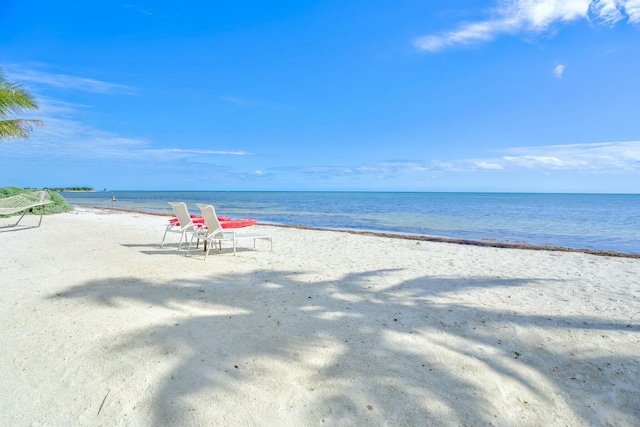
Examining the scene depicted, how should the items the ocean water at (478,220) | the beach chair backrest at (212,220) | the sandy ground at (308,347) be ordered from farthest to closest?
the ocean water at (478,220)
the beach chair backrest at (212,220)
the sandy ground at (308,347)

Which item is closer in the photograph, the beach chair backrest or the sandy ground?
the sandy ground

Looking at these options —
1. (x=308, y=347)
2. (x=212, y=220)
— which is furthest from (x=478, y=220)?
(x=308, y=347)

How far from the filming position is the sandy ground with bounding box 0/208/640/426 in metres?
2.53

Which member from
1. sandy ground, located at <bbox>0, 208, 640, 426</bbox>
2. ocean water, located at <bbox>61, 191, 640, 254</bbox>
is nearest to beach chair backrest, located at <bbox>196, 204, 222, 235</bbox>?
sandy ground, located at <bbox>0, 208, 640, 426</bbox>

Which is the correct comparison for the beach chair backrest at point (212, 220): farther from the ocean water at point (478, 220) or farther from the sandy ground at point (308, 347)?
the ocean water at point (478, 220)

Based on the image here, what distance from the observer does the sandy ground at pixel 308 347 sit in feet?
8.31

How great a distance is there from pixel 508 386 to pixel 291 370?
170 cm

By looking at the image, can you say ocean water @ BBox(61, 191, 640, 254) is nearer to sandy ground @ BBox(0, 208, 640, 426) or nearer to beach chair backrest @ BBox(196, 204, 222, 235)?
sandy ground @ BBox(0, 208, 640, 426)

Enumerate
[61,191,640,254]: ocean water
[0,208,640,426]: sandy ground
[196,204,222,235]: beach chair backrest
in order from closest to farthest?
[0,208,640,426]: sandy ground, [196,204,222,235]: beach chair backrest, [61,191,640,254]: ocean water

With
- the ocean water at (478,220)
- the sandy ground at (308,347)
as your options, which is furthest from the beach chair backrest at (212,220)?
the ocean water at (478,220)

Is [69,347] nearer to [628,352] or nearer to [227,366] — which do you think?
[227,366]

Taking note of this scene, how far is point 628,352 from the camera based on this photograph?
3.40 meters

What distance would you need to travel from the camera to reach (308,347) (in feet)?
10.9


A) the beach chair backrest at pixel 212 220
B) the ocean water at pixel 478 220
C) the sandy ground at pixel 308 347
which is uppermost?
the beach chair backrest at pixel 212 220
